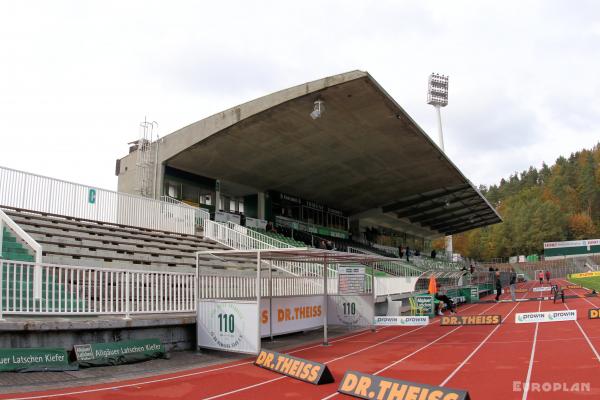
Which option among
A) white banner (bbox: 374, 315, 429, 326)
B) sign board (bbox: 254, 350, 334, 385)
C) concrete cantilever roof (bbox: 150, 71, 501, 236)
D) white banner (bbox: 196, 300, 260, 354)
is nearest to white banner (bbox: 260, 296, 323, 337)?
white banner (bbox: 196, 300, 260, 354)

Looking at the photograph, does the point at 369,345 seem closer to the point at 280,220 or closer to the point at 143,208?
the point at 143,208

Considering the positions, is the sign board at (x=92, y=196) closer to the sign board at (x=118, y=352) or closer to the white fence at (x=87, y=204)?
the white fence at (x=87, y=204)

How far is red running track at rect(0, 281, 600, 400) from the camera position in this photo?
7.30 m

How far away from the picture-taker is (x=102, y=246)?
49.9ft

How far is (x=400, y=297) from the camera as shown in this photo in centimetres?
2211

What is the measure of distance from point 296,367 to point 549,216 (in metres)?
106

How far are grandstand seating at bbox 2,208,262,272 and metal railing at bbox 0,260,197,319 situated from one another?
63.6 inches

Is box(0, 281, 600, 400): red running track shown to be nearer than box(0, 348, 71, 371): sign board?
Yes

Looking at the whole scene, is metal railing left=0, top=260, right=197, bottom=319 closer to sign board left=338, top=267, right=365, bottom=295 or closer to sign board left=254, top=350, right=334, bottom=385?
sign board left=254, top=350, right=334, bottom=385

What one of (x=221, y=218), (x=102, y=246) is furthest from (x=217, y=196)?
(x=102, y=246)

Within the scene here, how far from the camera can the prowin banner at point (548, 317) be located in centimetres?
1634

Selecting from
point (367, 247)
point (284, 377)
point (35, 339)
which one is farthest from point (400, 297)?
point (367, 247)

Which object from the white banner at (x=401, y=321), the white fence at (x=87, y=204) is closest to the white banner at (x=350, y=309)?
the white banner at (x=401, y=321)

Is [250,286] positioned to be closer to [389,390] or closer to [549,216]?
[389,390]
